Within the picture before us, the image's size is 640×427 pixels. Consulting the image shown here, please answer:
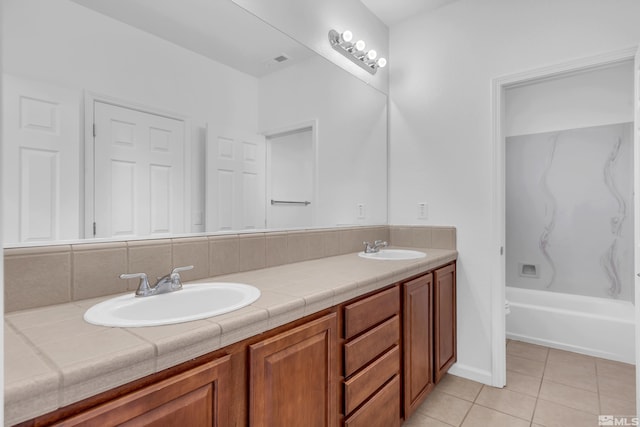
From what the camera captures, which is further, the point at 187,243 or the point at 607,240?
the point at 607,240

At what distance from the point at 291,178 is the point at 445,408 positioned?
5.08ft

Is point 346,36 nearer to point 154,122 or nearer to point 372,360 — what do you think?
point 154,122

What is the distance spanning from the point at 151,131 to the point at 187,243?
436 mm

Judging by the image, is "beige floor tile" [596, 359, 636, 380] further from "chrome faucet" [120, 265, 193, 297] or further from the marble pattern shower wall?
"chrome faucet" [120, 265, 193, 297]

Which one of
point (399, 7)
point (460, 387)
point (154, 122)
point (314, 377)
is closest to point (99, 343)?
point (314, 377)

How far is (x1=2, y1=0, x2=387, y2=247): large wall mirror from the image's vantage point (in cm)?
96

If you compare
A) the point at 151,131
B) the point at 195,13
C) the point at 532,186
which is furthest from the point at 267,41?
the point at 532,186

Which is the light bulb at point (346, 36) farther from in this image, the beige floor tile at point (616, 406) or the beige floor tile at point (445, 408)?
the beige floor tile at point (616, 406)

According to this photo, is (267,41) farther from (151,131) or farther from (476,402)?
(476,402)

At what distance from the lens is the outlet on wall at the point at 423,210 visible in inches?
95.3

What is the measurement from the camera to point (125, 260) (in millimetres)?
1150

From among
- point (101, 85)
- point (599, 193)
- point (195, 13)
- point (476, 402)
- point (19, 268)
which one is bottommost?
point (476, 402)

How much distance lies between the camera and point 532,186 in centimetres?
338

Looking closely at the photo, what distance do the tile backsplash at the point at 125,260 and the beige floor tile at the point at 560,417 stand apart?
1450 millimetres
